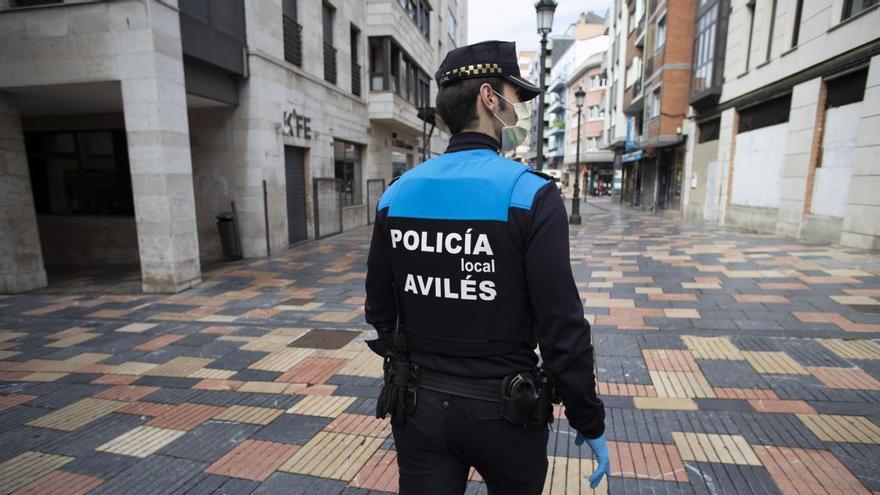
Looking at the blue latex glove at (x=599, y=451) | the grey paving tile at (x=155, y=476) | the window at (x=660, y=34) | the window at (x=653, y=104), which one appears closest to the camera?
the blue latex glove at (x=599, y=451)

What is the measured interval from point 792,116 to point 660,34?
36.2 ft

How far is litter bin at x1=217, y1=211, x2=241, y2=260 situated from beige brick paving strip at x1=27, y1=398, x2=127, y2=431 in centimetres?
698

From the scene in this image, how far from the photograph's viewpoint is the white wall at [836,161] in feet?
32.7

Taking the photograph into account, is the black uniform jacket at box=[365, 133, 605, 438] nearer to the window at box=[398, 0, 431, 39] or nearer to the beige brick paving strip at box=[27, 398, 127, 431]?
the beige brick paving strip at box=[27, 398, 127, 431]

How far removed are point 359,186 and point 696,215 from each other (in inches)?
515

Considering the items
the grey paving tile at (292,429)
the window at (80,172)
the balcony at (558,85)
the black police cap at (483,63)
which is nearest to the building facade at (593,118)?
the balcony at (558,85)

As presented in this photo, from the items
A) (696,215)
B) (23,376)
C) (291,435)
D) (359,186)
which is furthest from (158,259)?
(696,215)

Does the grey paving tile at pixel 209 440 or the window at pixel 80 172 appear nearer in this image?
the grey paving tile at pixel 209 440

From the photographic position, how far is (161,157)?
721 centimetres

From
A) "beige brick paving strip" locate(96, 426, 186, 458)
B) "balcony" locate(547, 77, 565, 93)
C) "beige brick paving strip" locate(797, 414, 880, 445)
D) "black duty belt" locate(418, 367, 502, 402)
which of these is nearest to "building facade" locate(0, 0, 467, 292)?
"beige brick paving strip" locate(96, 426, 186, 458)

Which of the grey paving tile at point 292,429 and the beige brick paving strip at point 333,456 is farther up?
the beige brick paving strip at point 333,456

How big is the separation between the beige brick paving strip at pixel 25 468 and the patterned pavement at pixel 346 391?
0.6 inches

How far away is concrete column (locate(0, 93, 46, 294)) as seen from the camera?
301 inches

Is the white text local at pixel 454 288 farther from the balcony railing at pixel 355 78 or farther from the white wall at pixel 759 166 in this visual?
the balcony railing at pixel 355 78
